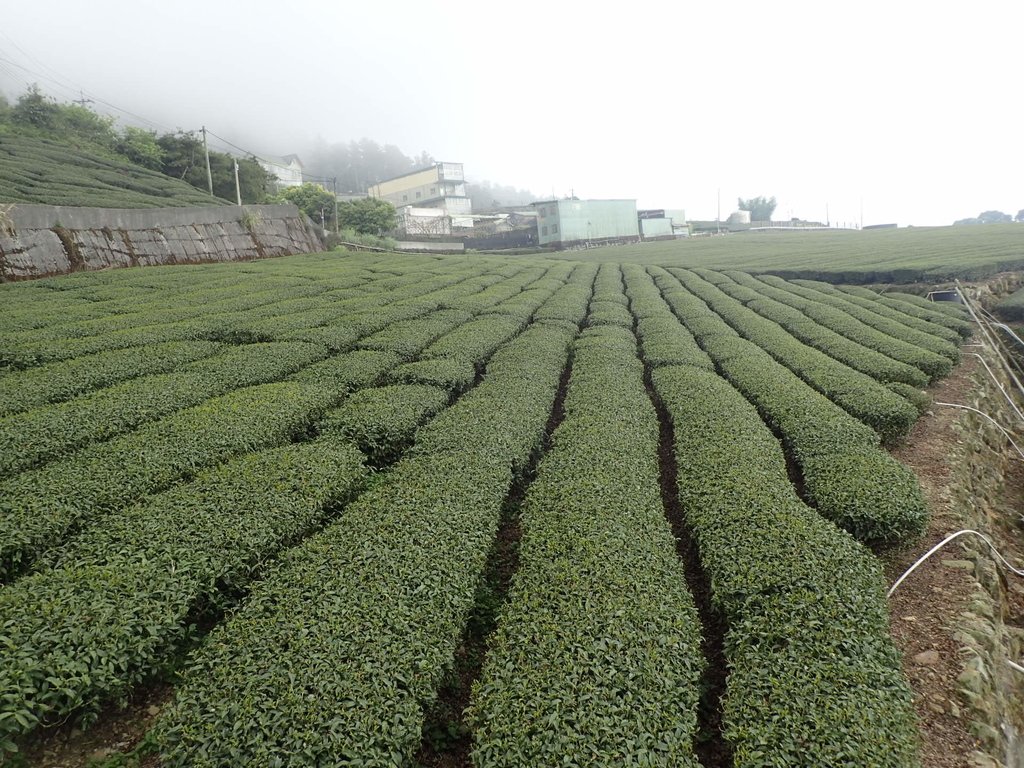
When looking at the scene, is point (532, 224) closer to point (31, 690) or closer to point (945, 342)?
point (945, 342)

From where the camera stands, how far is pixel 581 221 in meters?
76.6

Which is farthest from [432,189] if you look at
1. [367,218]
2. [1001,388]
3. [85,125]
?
[1001,388]

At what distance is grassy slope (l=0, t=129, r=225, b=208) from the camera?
32000mm

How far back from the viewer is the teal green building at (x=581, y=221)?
74.8m

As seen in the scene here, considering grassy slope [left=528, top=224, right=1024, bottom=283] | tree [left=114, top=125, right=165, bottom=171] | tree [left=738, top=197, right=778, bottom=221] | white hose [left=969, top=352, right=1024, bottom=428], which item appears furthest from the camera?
tree [left=738, top=197, right=778, bottom=221]

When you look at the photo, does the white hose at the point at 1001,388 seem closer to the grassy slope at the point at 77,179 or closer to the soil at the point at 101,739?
the soil at the point at 101,739

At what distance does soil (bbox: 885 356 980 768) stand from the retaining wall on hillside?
97.7ft

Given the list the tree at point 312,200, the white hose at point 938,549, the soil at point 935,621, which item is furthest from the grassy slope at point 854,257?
the tree at point 312,200

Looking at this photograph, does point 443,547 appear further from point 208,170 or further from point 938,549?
point 208,170

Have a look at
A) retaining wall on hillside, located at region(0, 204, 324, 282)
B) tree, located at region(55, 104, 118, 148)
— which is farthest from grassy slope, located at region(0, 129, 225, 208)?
retaining wall on hillside, located at region(0, 204, 324, 282)

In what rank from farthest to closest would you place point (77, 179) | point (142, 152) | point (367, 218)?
point (367, 218)
point (142, 152)
point (77, 179)

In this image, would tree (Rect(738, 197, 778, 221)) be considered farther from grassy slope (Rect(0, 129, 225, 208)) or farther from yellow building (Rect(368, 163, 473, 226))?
grassy slope (Rect(0, 129, 225, 208))

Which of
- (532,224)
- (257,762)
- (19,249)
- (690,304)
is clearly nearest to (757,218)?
(532,224)

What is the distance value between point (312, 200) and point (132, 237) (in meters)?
42.8
